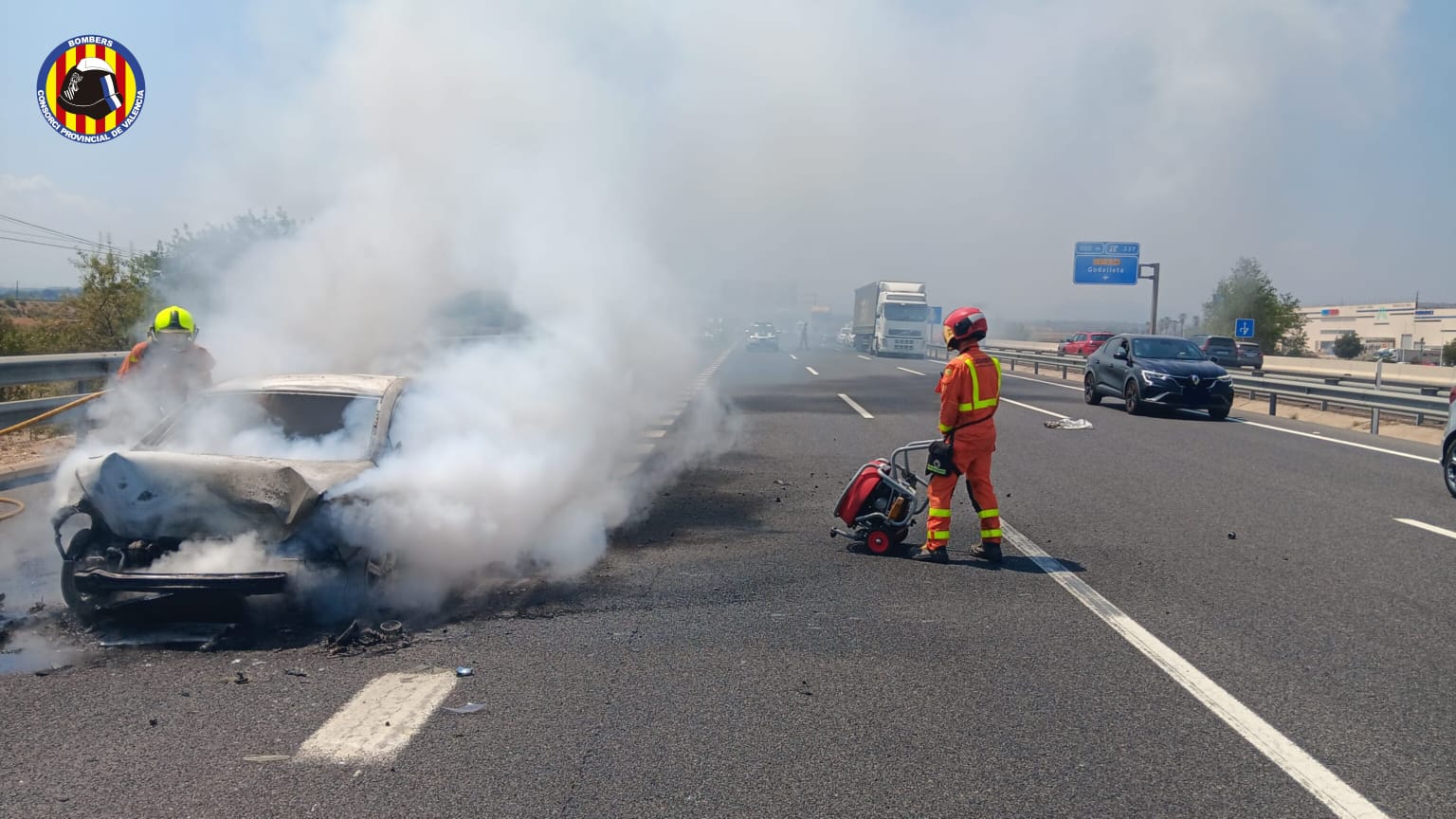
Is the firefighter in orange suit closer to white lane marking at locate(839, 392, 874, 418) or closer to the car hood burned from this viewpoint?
the car hood burned

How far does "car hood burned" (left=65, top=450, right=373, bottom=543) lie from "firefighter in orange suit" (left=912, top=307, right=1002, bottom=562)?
12.9ft

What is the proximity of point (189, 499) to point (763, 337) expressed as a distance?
4520 centimetres

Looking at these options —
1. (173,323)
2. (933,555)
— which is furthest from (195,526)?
(933,555)

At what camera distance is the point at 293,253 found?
10422 mm

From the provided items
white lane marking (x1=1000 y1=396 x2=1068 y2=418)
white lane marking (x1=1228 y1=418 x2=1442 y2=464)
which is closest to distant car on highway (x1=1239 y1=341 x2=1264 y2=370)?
white lane marking (x1=1000 y1=396 x2=1068 y2=418)

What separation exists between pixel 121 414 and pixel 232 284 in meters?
2.41

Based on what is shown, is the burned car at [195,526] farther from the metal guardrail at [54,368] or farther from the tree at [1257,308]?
the tree at [1257,308]

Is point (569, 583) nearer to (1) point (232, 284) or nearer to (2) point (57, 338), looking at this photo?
(1) point (232, 284)

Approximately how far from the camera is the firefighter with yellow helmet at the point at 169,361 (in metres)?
8.27

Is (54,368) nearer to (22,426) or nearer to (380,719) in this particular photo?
(22,426)

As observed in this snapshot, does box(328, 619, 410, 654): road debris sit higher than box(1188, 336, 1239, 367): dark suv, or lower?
lower

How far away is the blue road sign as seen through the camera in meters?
42.9

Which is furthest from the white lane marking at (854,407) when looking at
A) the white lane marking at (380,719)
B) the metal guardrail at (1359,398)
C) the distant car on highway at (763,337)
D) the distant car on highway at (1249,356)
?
the distant car on highway at (763,337)

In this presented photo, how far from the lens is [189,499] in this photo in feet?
17.1
